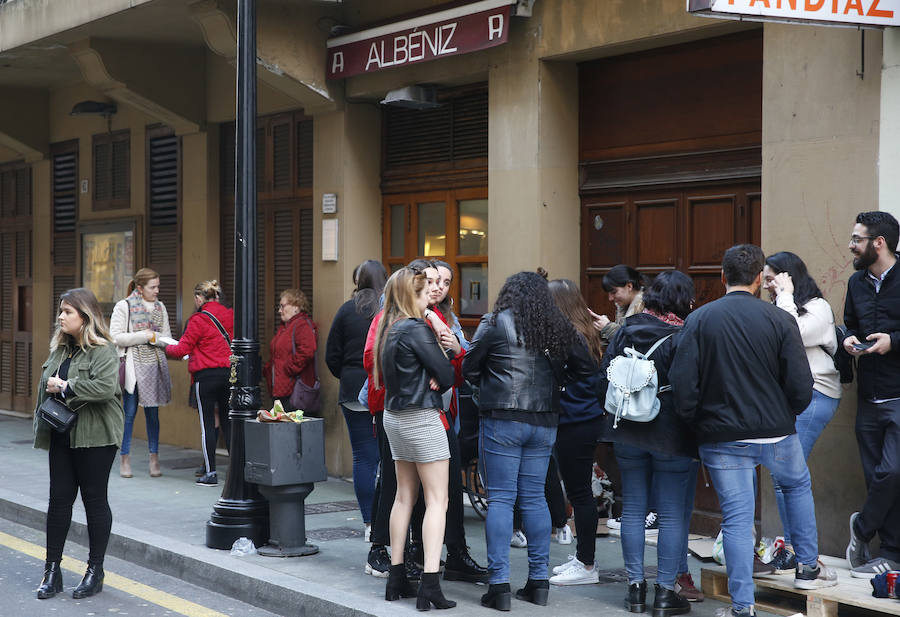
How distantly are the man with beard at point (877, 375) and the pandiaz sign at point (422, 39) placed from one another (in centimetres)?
368

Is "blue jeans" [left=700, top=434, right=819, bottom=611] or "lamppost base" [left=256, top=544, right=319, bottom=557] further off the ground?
"blue jeans" [left=700, top=434, right=819, bottom=611]

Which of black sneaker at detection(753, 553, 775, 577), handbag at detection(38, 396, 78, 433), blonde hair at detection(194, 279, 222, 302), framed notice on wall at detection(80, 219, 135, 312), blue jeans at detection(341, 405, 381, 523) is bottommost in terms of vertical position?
black sneaker at detection(753, 553, 775, 577)

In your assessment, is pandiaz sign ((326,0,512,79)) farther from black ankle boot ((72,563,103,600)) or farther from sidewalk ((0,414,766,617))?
black ankle boot ((72,563,103,600))

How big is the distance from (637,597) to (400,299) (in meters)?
2.11

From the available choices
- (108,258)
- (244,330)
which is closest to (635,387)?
(244,330)

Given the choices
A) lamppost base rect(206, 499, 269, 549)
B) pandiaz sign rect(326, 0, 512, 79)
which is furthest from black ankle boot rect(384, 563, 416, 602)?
pandiaz sign rect(326, 0, 512, 79)

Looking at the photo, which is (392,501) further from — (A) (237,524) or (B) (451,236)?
(B) (451,236)

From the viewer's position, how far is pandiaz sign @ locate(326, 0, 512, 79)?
9195 mm

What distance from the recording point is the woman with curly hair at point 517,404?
6.32 m

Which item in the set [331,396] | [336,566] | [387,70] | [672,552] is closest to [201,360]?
[331,396]

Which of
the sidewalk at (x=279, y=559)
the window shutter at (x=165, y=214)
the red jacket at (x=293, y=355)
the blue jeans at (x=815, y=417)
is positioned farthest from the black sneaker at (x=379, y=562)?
the window shutter at (x=165, y=214)

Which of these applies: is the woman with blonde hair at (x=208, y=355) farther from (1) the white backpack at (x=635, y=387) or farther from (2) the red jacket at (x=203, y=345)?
(1) the white backpack at (x=635, y=387)

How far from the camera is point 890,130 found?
6.72 meters

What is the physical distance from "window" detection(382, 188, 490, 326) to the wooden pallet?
13.4ft
